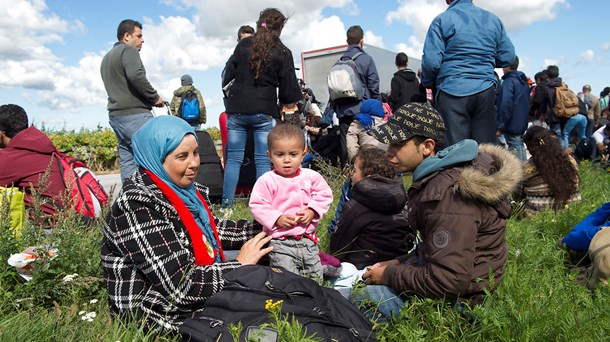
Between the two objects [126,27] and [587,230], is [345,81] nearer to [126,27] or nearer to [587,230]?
[126,27]

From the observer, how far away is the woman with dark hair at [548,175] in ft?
16.9

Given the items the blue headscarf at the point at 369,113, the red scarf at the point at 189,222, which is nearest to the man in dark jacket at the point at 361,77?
the blue headscarf at the point at 369,113

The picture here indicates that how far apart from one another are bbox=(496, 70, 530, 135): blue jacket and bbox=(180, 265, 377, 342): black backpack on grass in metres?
5.80

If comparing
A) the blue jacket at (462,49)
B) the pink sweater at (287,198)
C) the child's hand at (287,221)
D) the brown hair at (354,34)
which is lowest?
the child's hand at (287,221)

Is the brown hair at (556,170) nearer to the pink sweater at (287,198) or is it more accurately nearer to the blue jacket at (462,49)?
the blue jacket at (462,49)

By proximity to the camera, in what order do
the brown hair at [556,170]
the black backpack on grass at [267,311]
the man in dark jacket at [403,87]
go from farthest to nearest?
the man in dark jacket at [403,87] < the brown hair at [556,170] < the black backpack on grass at [267,311]

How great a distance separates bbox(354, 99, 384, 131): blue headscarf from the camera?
6637 mm

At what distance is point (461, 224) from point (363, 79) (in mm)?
4730

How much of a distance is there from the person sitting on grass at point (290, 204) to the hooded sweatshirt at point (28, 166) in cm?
208

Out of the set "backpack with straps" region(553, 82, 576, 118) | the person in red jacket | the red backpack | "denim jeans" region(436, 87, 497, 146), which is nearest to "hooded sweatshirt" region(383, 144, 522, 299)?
"denim jeans" region(436, 87, 497, 146)

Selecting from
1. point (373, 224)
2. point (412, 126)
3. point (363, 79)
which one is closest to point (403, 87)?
point (363, 79)

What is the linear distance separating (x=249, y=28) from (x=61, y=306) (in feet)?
15.6

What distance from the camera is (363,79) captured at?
7.03 metres

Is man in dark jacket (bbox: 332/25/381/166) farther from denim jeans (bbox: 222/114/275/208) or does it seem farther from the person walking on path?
the person walking on path
